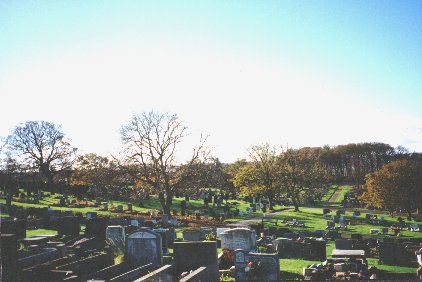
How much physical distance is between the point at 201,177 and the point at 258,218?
7.42 m

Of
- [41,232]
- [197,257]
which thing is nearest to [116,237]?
[197,257]

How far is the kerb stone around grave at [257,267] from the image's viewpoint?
36.4 feet

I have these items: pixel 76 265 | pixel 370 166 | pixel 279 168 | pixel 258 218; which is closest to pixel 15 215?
pixel 76 265

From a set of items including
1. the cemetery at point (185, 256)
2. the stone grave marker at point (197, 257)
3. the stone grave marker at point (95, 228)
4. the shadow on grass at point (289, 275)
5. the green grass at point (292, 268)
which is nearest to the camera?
the cemetery at point (185, 256)

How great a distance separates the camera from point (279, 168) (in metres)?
46.5

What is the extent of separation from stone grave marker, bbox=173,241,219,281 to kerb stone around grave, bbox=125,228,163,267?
1331 mm

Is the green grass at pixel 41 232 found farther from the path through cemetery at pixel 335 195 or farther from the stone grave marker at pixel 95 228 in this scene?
the path through cemetery at pixel 335 195

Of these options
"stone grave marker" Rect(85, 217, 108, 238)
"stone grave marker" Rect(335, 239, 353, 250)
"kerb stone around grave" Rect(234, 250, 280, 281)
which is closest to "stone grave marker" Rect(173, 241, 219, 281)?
"kerb stone around grave" Rect(234, 250, 280, 281)

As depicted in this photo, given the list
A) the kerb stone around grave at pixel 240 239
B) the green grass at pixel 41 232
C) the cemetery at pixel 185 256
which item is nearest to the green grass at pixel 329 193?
the cemetery at pixel 185 256

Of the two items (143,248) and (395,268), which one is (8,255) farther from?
(395,268)

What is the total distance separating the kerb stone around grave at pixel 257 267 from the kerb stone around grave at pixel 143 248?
318cm

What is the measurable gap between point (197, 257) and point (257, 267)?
204 cm

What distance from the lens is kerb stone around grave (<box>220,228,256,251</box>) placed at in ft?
50.1

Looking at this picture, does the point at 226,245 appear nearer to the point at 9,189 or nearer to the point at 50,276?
the point at 50,276
